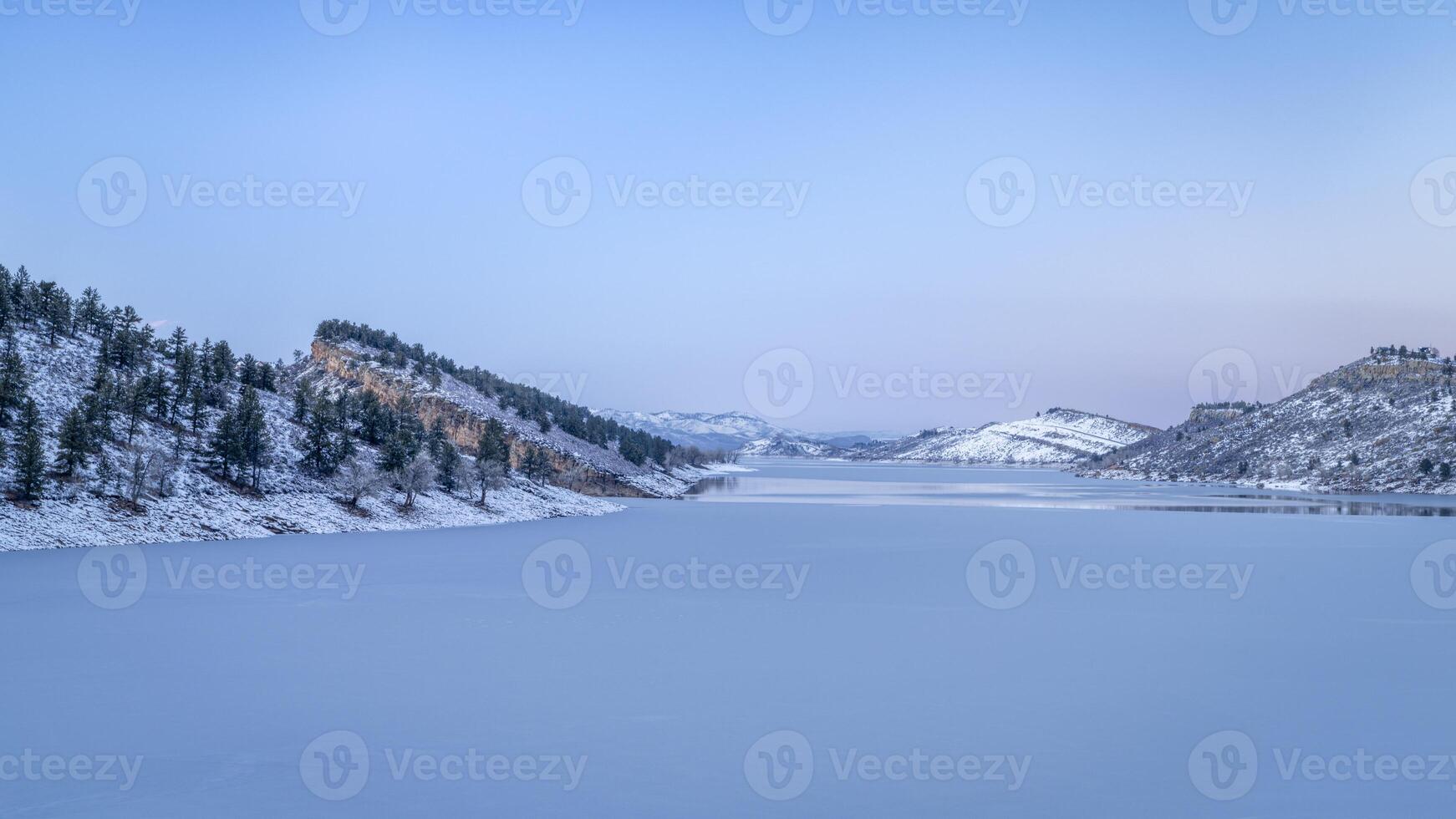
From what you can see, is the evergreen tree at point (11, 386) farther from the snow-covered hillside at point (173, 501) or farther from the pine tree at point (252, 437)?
the pine tree at point (252, 437)

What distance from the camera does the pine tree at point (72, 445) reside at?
48.7 meters

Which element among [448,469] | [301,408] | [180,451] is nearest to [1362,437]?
[448,469]

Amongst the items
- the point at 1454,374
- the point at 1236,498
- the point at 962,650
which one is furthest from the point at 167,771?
the point at 1454,374

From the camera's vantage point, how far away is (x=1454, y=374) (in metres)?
174

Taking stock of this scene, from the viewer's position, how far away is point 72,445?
48.8 meters

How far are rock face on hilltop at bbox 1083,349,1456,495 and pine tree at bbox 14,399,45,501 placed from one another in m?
155

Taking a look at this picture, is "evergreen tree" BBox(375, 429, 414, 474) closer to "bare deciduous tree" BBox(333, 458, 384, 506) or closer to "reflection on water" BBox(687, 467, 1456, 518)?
"bare deciduous tree" BBox(333, 458, 384, 506)

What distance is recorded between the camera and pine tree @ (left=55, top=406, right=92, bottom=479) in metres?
48.7

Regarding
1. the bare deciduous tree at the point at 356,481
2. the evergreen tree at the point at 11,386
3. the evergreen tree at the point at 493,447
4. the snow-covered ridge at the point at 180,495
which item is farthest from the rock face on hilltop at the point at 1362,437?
the evergreen tree at the point at 11,386

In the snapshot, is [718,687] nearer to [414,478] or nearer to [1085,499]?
[414,478]

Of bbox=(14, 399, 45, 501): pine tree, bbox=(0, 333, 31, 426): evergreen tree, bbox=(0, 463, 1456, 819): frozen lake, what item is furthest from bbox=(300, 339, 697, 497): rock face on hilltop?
bbox=(0, 463, 1456, 819): frozen lake

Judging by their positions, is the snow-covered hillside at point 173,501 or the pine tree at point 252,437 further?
the pine tree at point 252,437

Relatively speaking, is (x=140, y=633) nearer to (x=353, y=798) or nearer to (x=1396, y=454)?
(x=353, y=798)

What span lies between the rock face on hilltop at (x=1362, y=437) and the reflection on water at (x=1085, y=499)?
812 inches
